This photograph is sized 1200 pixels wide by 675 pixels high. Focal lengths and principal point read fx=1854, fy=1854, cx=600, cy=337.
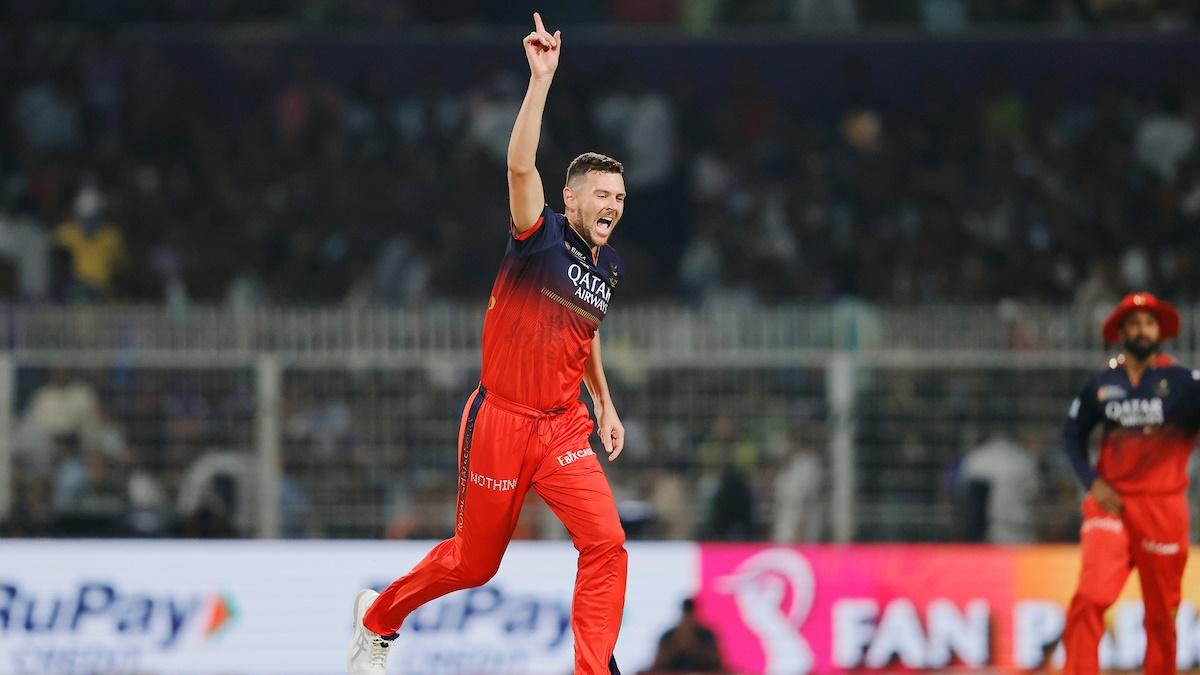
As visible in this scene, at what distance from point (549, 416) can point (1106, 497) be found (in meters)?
3.63

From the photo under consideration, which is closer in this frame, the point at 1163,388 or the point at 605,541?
the point at 605,541

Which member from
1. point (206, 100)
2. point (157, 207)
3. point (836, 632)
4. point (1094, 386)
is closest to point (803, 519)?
point (836, 632)

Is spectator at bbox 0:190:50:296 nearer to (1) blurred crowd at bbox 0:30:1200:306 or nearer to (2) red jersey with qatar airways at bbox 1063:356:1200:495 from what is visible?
(1) blurred crowd at bbox 0:30:1200:306

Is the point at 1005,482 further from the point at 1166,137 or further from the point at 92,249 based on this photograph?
the point at 92,249

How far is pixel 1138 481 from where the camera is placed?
10133mm

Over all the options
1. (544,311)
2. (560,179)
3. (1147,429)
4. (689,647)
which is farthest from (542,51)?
(560,179)

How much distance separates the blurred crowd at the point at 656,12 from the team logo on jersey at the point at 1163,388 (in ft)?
36.3

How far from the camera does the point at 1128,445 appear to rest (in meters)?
10.2

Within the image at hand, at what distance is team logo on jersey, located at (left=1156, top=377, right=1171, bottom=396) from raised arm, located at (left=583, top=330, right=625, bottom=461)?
11.2 ft

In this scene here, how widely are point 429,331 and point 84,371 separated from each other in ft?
8.99

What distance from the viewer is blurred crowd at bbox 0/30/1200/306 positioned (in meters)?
18.6

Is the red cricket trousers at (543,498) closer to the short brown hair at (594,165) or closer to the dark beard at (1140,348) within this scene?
the short brown hair at (594,165)

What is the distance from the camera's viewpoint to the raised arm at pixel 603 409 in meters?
8.32

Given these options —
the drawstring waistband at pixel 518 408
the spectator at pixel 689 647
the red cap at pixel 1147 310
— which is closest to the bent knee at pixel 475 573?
the drawstring waistband at pixel 518 408
